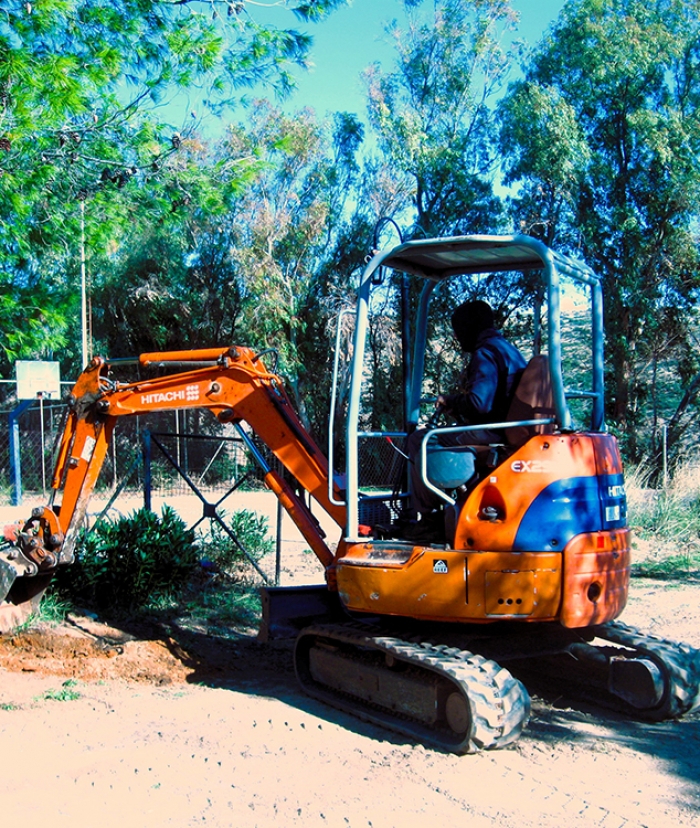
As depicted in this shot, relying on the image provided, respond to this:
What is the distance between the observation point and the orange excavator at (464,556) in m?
5.03

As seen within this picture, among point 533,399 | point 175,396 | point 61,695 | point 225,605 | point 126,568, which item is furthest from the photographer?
point 225,605

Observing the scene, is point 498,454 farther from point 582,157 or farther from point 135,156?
point 582,157

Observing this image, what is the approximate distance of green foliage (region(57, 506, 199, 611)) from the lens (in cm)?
831

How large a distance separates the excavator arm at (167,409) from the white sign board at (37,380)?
787cm

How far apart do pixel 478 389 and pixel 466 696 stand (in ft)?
5.92

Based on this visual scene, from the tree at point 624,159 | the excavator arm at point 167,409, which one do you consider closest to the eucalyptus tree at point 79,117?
the excavator arm at point 167,409

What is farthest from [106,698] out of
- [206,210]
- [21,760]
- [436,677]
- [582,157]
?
[582,157]

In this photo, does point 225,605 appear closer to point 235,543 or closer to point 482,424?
point 235,543

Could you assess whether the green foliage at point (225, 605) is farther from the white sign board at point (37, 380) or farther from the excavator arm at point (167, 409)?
the white sign board at point (37, 380)

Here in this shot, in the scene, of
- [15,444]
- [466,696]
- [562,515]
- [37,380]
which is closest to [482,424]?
[562,515]

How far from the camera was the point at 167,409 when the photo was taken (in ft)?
21.9

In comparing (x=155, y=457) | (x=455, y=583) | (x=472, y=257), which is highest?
(x=472, y=257)

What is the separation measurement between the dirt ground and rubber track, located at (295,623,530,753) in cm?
11

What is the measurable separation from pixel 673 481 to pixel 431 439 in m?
10.4
